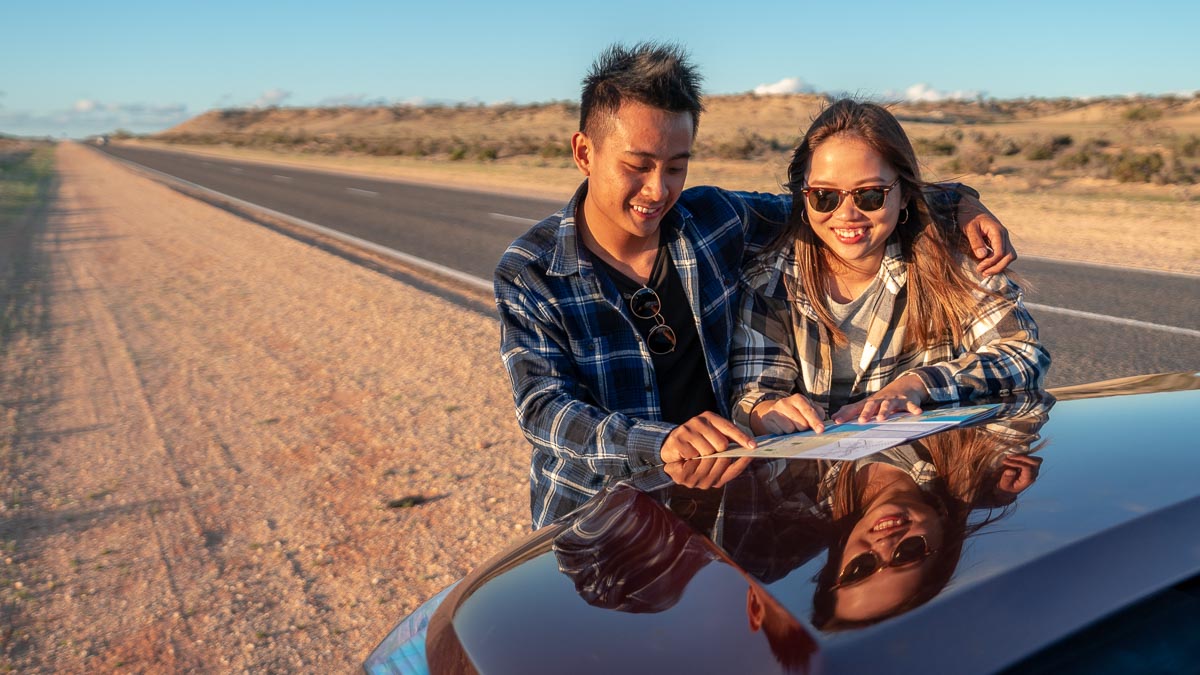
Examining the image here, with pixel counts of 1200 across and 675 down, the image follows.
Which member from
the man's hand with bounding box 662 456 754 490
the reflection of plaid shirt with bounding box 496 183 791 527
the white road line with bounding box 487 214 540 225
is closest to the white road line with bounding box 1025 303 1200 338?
the reflection of plaid shirt with bounding box 496 183 791 527

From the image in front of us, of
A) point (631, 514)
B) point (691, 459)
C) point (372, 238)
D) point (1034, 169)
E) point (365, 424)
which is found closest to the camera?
point (631, 514)

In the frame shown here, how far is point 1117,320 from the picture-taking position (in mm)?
7391

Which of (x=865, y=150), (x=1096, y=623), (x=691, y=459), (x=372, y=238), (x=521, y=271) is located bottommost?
(x=372, y=238)

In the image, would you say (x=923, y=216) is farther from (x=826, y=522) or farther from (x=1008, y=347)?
(x=826, y=522)

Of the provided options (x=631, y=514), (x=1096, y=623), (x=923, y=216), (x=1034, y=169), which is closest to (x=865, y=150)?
(x=923, y=216)

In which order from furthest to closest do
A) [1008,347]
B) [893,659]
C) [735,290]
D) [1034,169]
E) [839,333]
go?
[1034,169] → [735,290] → [839,333] → [1008,347] → [893,659]

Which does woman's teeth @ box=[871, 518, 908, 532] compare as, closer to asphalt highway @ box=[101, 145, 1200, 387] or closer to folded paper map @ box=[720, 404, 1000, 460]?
folded paper map @ box=[720, 404, 1000, 460]

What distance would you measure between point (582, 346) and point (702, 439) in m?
0.59

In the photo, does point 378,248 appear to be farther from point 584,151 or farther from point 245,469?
point 584,151

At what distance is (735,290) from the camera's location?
270 centimetres

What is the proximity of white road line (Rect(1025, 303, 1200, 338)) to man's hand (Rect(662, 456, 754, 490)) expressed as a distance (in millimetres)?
6301

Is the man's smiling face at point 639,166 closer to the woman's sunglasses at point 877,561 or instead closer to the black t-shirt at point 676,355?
the black t-shirt at point 676,355

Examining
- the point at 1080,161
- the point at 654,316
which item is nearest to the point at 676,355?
the point at 654,316

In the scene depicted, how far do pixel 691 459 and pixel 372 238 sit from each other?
13.1 metres
